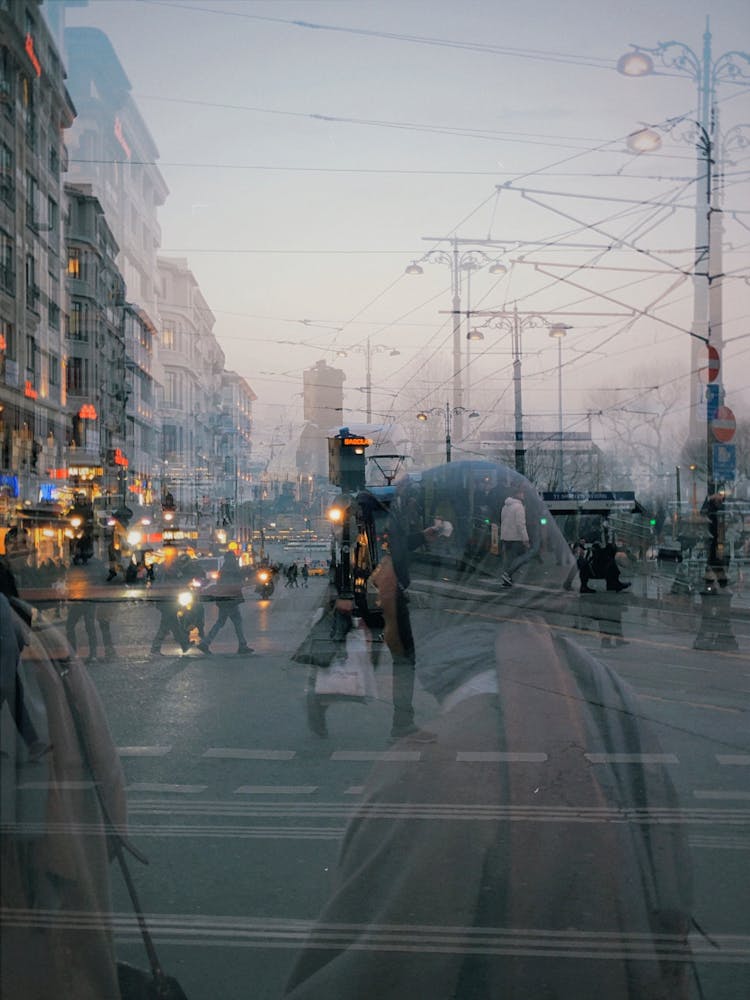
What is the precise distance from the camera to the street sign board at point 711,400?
1.84 metres

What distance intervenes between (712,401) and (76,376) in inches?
55.7

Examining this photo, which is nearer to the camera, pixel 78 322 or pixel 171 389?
pixel 78 322

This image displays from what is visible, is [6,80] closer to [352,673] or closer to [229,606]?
[352,673]

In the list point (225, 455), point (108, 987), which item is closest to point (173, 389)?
point (225, 455)

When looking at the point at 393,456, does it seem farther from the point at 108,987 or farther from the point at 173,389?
the point at 108,987

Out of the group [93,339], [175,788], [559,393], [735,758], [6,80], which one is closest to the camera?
[6,80]

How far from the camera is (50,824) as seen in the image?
37.1 inches

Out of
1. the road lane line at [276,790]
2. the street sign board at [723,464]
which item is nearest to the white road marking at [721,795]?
the street sign board at [723,464]

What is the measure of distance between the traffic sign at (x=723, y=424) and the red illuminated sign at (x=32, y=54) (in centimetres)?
166

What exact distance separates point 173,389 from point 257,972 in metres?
1.32

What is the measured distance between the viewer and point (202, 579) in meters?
7.69

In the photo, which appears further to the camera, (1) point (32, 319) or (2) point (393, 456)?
(2) point (393, 456)

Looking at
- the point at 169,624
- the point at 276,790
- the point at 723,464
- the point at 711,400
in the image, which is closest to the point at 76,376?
the point at 711,400

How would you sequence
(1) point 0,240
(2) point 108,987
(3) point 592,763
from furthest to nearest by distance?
(3) point 592,763 → (2) point 108,987 → (1) point 0,240
